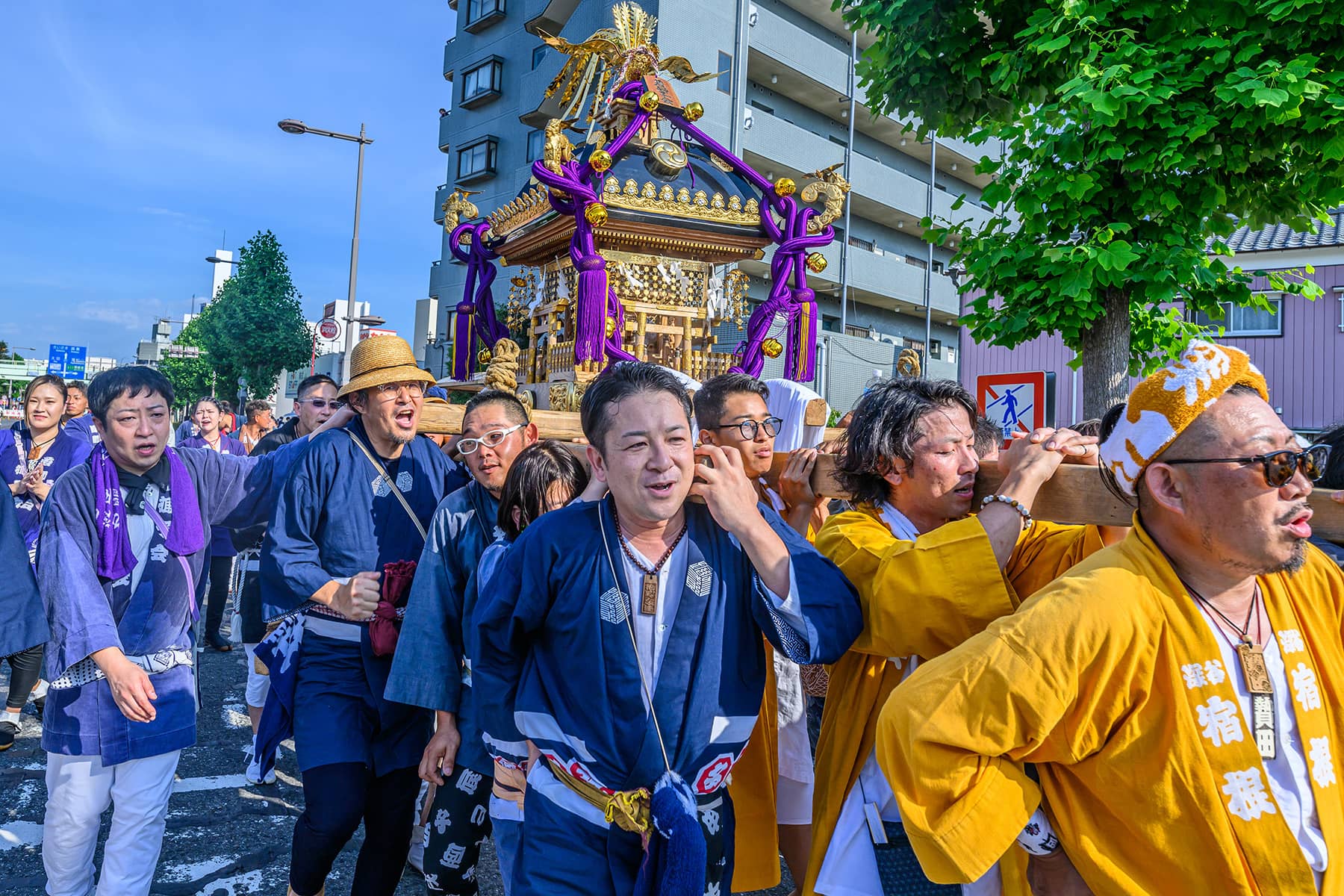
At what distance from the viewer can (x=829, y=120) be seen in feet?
86.7

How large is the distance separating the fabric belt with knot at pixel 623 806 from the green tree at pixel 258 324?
30.9m

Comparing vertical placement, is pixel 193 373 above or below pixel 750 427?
above

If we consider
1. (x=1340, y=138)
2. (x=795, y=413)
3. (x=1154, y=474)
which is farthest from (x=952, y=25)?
(x=1154, y=474)

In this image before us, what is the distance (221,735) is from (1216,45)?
7662 mm

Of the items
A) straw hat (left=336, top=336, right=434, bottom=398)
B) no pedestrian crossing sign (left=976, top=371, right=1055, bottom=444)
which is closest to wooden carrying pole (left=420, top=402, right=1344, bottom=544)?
straw hat (left=336, top=336, right=434, bottom=398)

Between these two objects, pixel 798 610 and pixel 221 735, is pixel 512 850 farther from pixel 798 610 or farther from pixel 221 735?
pixel 221 735

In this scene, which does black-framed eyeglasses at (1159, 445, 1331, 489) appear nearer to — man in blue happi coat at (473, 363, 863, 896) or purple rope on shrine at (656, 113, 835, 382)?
man in blue happi coat at (473, 363, 863, 896)

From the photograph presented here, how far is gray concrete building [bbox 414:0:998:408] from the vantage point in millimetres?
21219

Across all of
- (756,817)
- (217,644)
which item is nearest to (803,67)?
(217,644)

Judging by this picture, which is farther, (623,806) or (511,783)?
(511,783)

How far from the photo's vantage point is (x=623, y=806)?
1.93 meters

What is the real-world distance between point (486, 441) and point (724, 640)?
1.39 m

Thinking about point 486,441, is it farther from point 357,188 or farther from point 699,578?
point 357,188

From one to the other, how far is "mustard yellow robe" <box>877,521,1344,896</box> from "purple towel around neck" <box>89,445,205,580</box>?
8.99ft
